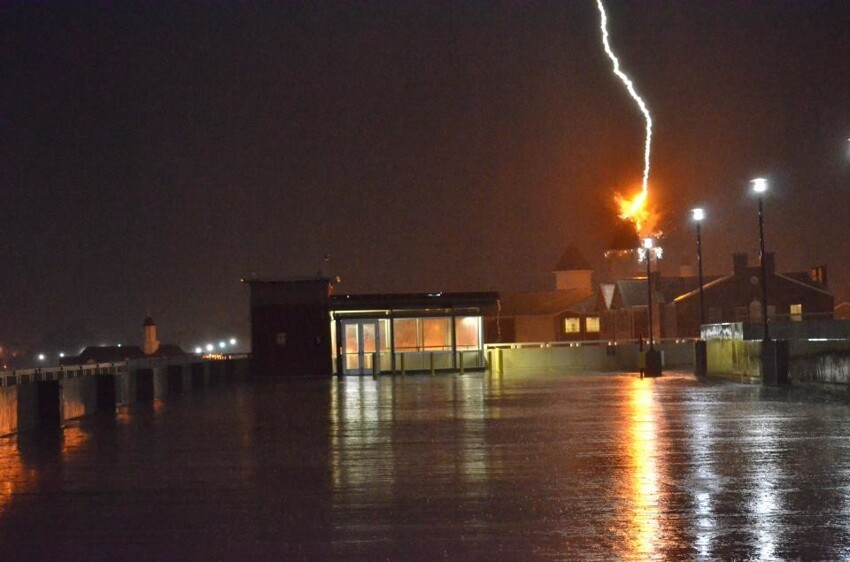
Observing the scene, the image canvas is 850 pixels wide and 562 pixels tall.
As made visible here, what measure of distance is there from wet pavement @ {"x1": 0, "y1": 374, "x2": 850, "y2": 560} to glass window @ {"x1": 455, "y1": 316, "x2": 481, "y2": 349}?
26.1 metres

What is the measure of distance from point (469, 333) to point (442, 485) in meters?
37.4

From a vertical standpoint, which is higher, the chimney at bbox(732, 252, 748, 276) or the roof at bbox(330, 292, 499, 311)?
the chimney at bbox(732, 252, 748, 276)

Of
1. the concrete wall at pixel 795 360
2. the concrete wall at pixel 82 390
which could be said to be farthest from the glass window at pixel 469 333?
the concrete wall at pixel 795 360

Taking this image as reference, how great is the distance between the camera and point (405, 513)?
33.6 ft

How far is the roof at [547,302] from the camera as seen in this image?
9456 cm

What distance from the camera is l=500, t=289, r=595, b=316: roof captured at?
94.6m

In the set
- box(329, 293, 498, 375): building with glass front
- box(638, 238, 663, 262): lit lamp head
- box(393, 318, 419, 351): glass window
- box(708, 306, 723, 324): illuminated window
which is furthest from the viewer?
box(708, 306, 723, 324): illuminated window

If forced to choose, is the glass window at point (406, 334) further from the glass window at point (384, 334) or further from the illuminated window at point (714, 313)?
the illuminated window at point (714, 313)

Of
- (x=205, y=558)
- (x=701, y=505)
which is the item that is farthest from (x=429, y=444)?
(x=205, y=558)

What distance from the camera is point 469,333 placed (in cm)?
4931

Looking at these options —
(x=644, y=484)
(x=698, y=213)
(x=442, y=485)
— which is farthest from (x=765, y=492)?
(x=698, y=213)

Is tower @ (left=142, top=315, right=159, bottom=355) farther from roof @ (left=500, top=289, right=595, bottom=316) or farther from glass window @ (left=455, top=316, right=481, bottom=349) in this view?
glass window @ (left=455, top=316, right=481, bottom=349)

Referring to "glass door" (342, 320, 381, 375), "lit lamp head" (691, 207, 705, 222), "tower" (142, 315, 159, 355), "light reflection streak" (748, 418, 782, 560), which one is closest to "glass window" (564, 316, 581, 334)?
"tower" (142, 315, 159, 355)

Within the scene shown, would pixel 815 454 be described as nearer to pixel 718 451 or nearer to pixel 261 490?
pixel 718 451
